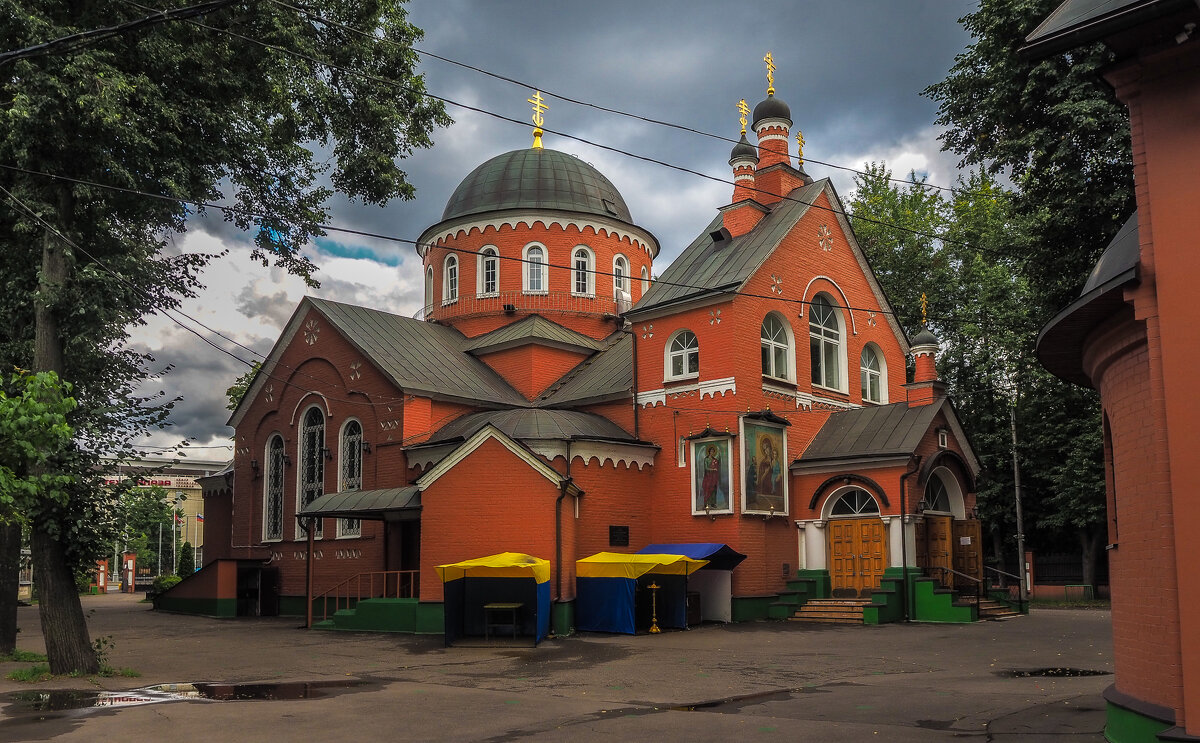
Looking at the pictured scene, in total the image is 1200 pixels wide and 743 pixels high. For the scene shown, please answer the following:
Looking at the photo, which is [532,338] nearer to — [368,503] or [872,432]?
[368,503]

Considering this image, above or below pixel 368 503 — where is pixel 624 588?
below

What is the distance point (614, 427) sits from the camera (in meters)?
25.5

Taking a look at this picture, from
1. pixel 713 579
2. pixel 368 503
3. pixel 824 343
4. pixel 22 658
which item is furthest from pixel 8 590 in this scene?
pixel 824 343

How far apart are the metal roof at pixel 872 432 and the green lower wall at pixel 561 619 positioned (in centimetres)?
689

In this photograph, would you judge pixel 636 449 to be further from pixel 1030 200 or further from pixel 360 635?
pixel 1030 200

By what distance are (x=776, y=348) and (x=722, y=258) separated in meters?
2.67

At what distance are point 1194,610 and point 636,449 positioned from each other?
58.3ft

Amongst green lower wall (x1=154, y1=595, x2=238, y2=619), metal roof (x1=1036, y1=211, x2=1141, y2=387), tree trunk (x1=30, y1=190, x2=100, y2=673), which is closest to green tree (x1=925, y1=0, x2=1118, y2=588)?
metal roof (x1=1036, y1=211, x2=1141, y2=387)

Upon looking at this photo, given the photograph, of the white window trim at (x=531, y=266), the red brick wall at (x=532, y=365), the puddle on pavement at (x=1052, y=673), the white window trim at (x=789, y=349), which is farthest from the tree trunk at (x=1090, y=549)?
the puddle on pavement at (x=1052, y=673)

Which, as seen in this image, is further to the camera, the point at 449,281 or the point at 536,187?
the point at 449,281

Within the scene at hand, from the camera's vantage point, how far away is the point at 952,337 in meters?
36.5

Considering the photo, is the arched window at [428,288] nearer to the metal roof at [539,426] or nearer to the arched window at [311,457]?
the arched window at [311,457]

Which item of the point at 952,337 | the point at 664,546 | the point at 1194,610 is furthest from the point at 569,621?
the point at 952,337

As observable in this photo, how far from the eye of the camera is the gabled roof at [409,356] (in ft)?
87.3
